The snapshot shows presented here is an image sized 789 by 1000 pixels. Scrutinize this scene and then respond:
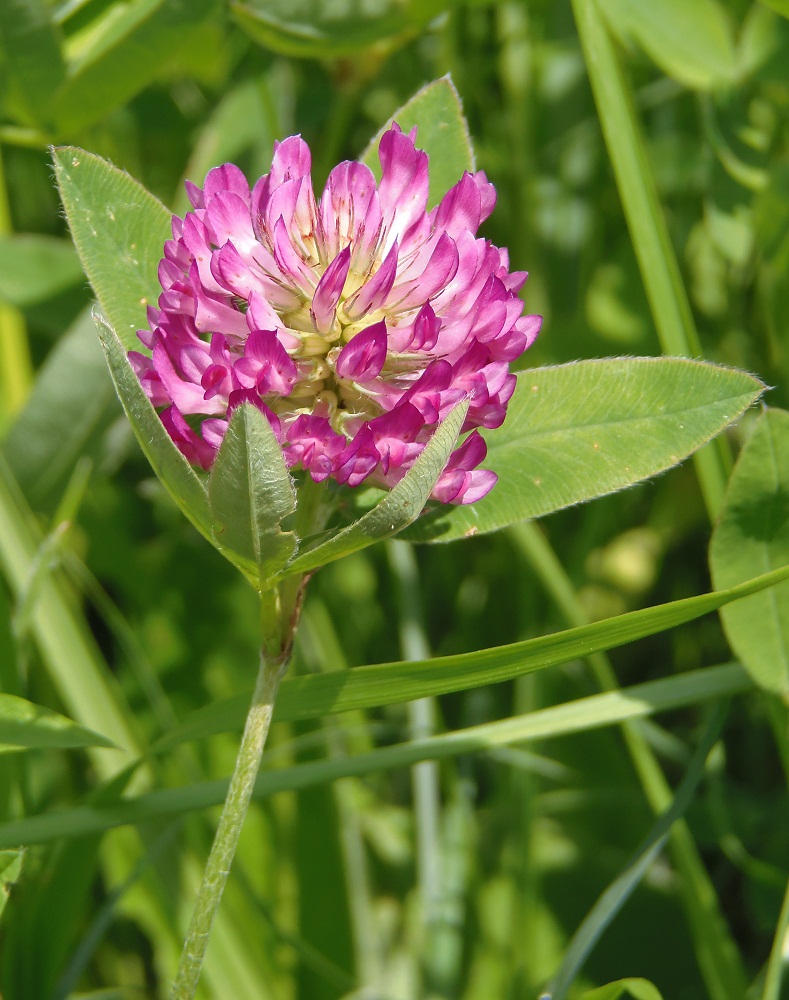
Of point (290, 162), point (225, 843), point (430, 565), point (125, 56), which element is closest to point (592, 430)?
point (290, 162)

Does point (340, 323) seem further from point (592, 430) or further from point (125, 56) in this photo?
point (125, 56)

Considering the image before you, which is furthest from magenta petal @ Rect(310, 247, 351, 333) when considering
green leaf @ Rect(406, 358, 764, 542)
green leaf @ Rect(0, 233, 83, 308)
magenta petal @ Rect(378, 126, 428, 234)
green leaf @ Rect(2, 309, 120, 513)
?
green leaf @ Rect(0, 233, 83, 308)

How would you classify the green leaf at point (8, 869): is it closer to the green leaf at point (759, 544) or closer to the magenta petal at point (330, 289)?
the magenta petal at point (330, 289)

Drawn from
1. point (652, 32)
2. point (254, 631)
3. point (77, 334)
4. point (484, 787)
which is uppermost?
point (652, 32)

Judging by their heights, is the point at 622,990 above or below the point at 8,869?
below

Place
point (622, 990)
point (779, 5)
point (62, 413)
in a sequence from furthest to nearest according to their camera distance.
→ point (62, 413)
point (779, 5)
point (622, 990)

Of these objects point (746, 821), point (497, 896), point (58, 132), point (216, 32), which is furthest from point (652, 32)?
point (497, 896)

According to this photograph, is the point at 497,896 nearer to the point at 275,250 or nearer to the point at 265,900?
the point at 265,900
